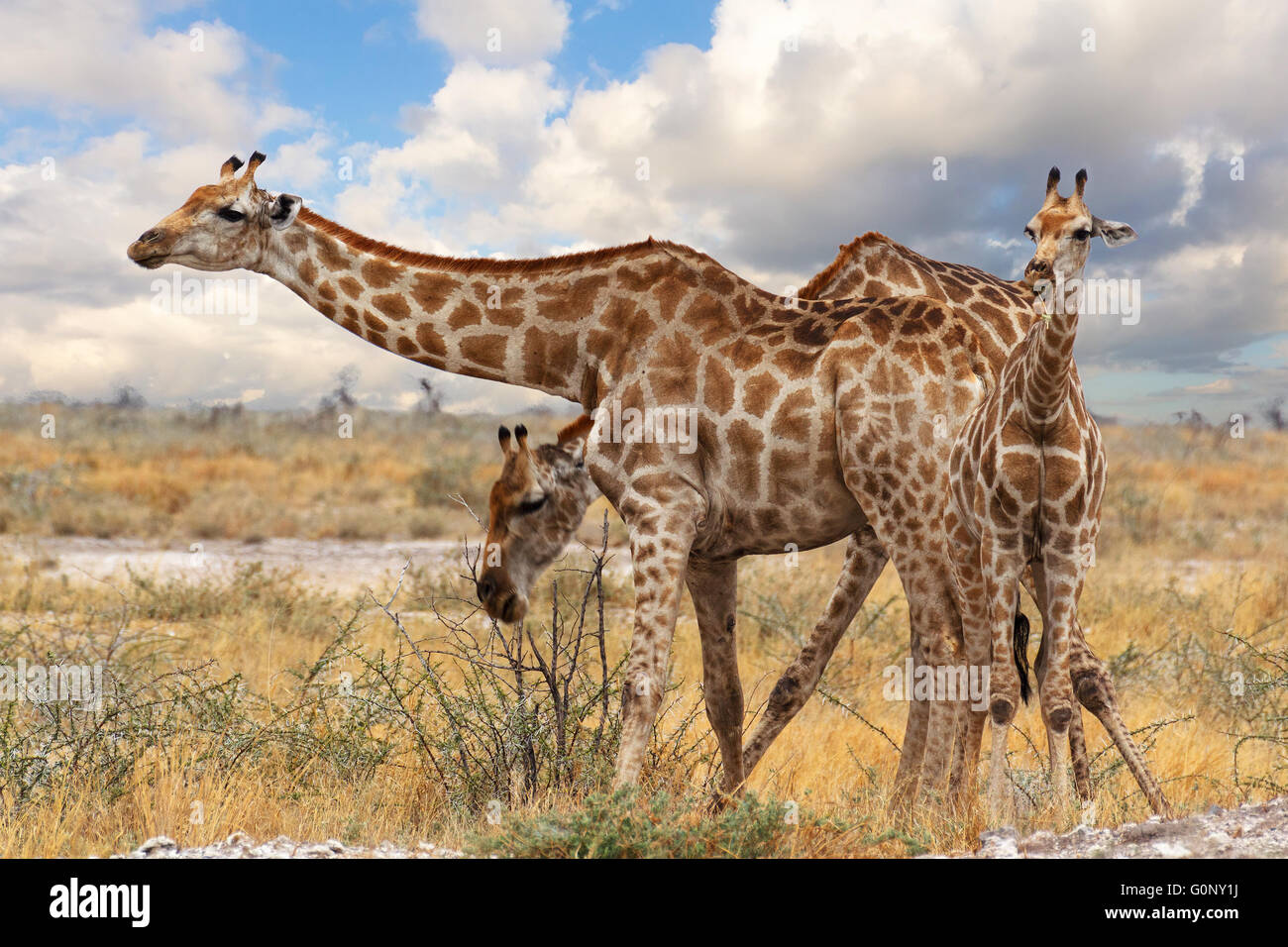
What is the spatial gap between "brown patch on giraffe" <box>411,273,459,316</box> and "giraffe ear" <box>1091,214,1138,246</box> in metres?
3.16

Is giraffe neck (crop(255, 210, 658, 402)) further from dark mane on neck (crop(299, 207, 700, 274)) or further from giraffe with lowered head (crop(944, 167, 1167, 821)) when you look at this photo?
giraffe with lowered head (crop(944, 167, 1167, 821))

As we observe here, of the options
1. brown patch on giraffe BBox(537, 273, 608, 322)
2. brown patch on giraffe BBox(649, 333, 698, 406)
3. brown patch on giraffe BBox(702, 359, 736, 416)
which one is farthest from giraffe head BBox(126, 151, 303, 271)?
brown patch on giraffe BBox(702, 359, 736, 416)

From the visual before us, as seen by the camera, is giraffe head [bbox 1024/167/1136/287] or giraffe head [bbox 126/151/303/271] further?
giraffe head [bbox 126/151/303/271]

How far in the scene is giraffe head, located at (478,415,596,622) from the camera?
5000 mm

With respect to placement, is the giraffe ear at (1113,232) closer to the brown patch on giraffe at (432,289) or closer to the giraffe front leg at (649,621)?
the giraffe front leg at (649,621)

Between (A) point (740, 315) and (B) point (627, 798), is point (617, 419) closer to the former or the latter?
(A) point (740, 315)

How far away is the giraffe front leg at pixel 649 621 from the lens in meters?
4.41

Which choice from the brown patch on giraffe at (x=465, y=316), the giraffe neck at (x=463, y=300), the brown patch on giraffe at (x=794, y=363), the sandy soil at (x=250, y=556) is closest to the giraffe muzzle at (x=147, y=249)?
the giraffe neck at (x=463, y=300)

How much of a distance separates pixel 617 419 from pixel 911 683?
6.69ft

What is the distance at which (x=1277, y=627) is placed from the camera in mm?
10945

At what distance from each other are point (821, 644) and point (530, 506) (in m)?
1.74

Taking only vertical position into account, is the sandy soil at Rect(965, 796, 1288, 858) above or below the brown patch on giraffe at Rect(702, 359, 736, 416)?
below

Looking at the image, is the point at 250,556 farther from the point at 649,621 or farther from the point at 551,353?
the point at 649,621
